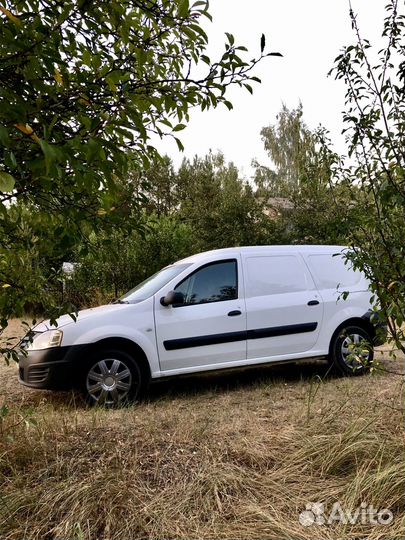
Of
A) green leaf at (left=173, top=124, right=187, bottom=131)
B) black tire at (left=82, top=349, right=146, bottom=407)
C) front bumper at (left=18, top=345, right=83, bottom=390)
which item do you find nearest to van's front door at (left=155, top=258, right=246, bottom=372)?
black tire at (left=82, top=349, right=146, bottom=407)

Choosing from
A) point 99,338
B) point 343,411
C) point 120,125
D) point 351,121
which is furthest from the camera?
point 99,338

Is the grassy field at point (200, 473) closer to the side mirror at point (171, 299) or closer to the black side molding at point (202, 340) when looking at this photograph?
the black side molding at point (202, 340)

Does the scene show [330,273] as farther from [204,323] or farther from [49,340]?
[49,340]

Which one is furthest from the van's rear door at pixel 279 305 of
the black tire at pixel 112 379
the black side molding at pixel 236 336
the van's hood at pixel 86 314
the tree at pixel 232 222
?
the tree at pixel 232 222

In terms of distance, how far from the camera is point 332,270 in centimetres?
660

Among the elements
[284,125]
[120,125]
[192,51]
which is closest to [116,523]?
[120,125]

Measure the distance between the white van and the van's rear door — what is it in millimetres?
13

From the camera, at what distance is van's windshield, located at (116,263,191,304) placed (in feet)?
19.0

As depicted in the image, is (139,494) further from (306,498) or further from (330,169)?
(330,169)

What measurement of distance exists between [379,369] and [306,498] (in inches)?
35.4

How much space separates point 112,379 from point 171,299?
1.07 meters

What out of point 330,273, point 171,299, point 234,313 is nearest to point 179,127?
point 171,299

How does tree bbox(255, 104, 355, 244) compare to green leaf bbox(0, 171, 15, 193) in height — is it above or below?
above

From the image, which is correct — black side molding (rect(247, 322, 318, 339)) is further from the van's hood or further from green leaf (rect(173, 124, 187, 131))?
green leaf (rect(173, 124, 187, 131))
